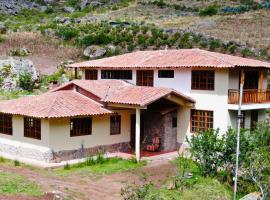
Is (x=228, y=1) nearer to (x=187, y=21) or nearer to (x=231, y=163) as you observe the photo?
(x=187, y=21)

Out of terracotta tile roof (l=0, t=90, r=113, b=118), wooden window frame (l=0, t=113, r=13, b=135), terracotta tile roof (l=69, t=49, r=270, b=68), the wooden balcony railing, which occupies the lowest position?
wooden window frame (l=0, t=113, r=13, b=135)

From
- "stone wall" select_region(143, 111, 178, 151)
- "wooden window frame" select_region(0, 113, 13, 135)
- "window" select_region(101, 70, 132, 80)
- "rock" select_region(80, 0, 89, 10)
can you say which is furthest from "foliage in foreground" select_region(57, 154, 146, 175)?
"rock" select_region(80, 0, 89, 10)

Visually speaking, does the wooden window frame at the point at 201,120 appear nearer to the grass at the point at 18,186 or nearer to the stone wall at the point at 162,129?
the stone wall at the point at 162,129

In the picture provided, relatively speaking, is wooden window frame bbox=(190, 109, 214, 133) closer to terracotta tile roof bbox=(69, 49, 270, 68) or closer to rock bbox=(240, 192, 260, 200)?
terracotta tile roof bbox=(69, 49, 270, 68)

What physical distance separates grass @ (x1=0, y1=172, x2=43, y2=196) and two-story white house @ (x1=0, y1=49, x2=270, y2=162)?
4.35 m

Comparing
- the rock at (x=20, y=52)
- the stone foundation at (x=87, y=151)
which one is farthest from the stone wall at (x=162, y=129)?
the rock at (x=20, y=52)

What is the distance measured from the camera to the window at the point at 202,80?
24.3m

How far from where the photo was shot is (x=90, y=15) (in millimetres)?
78562

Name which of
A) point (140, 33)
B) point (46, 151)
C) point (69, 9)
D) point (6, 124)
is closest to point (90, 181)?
point (46, 151)

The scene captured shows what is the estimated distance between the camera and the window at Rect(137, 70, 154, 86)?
2680cm

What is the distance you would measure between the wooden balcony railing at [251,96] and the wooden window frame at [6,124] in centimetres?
1132

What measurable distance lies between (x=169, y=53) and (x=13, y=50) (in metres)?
26.1

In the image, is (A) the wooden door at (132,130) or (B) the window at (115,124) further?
(A) the wooden door at (132,130)

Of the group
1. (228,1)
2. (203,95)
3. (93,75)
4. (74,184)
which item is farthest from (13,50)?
(228,1)
